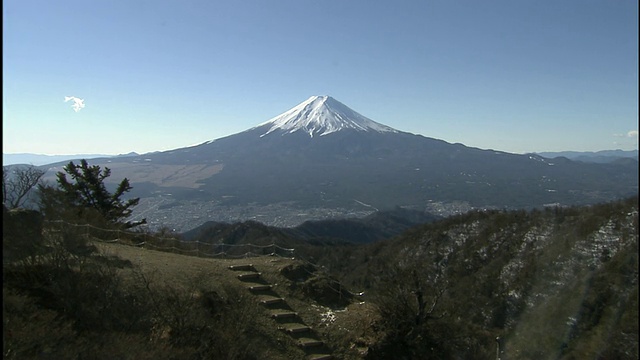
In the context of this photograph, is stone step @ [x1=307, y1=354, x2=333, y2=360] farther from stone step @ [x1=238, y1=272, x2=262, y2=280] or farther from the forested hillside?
stone step @ [x1=238, y1=272, x2=262, y2=280]

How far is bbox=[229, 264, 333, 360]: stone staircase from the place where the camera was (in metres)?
9.54

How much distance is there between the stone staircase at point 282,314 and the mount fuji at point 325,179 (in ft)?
222

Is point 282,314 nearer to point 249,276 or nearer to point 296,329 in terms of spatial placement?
point 296,329

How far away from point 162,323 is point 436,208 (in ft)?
390

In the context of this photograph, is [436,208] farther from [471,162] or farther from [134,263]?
[134,263]

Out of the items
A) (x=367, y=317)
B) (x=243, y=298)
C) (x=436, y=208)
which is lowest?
(x=436, y=208)

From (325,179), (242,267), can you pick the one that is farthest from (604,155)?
(242,267)

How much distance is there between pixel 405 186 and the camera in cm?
14700

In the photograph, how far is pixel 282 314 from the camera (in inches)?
409

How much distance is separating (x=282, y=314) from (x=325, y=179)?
5711 inches

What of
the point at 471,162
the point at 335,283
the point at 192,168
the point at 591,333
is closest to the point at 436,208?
the point at 471,162

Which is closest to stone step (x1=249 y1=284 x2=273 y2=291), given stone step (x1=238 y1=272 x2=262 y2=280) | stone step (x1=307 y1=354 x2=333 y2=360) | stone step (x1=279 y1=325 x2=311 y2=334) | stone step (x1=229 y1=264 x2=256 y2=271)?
stone step (x1=238 y1=272 x2=262 y2=280)

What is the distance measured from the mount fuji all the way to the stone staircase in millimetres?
67805

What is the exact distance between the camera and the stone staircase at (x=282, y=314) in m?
9.54
